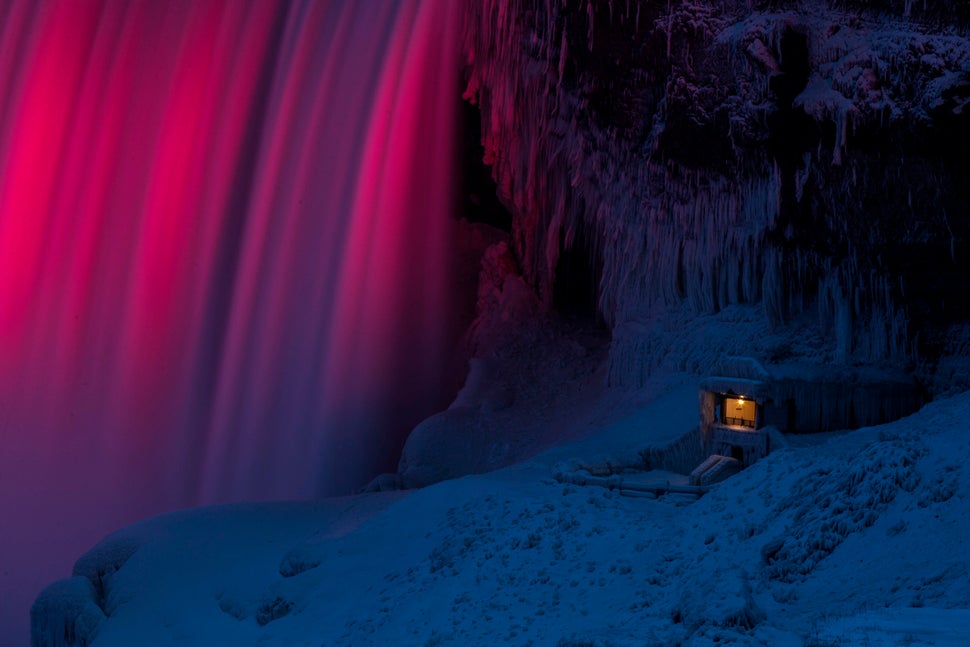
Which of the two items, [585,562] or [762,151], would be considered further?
[762,151]

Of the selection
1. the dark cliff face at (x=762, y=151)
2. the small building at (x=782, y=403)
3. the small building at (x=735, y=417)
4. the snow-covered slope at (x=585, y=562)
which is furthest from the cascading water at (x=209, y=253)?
the small building at (x=782, y=403)

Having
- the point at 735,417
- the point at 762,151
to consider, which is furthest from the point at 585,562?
the point at 762,151

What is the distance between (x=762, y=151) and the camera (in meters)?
16.1

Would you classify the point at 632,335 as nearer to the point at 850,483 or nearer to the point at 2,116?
the point at 850,483

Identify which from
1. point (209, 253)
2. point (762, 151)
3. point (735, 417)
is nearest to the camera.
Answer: point (735, 417)

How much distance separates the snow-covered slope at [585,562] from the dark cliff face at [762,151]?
2500 millimetres

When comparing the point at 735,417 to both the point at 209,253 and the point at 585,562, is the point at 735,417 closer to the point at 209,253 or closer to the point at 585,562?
the point at 585,562

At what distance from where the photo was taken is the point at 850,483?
30.7 feet

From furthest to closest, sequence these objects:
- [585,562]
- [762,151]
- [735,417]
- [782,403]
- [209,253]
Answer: [209,253], [762,151], [735,417], [782,403], [585,562]

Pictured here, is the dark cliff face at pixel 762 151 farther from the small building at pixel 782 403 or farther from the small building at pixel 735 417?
the small building at pixel 735 417

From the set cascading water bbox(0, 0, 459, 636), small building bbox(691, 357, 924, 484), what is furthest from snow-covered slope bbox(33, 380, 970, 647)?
cascading water bbox(0, 0, 459, 636)

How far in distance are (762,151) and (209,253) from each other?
14.8m

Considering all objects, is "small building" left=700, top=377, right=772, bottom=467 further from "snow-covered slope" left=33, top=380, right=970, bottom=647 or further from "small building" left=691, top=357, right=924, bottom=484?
"snow-covered slope" left=33, top=380, right=970, bottom=647

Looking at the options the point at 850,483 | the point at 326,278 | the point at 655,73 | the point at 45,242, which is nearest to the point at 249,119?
the point at 326,278
